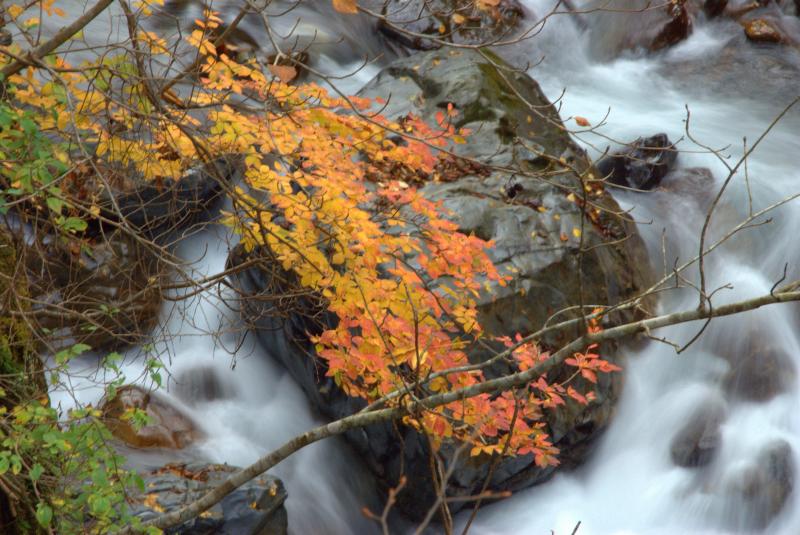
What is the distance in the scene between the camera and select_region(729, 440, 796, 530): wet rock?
5.96 meters

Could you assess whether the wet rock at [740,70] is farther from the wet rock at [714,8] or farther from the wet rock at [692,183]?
the wet rock at [692,183]

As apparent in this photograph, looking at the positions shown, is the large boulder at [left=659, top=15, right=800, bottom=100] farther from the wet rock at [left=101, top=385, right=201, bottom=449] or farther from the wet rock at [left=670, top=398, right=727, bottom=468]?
the wet rock at [left=101, top=385, right=201, bottom=449]

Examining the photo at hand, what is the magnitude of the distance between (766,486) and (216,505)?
4.19 metres

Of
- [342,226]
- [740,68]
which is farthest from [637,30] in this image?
[342,226]

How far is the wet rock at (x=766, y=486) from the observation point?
596 centimetres

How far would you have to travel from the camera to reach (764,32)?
12.5m

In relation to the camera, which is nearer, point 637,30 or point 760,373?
point 760,373

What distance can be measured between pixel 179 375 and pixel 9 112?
4.24 metres

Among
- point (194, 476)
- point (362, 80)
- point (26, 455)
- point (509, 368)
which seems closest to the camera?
point (26, 455)

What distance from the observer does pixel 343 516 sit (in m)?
6.02

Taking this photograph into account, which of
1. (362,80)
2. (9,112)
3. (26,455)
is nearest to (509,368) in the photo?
(26,455)

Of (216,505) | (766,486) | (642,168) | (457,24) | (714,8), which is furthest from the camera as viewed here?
(714,8)

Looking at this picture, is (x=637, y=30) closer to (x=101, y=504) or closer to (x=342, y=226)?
(x=342, y=226)

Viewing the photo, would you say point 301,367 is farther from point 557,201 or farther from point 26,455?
point 26,455
